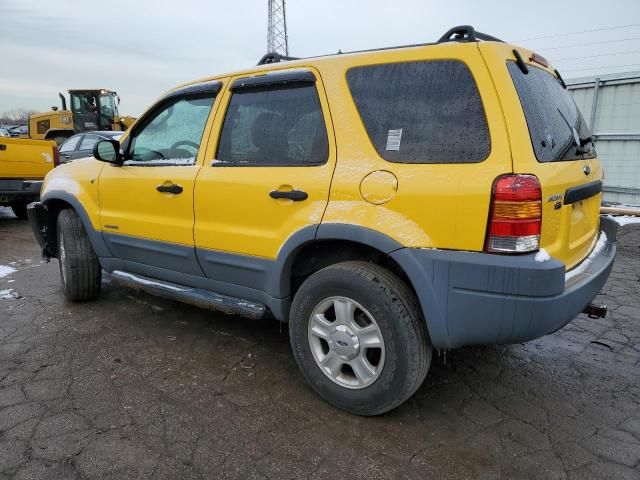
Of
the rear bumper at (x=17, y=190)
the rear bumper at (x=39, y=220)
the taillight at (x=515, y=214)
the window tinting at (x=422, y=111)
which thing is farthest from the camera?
the rear bumper at (x=17, y=190)

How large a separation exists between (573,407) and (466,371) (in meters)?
0.62

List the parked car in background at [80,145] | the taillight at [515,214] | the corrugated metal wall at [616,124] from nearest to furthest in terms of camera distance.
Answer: the taillight at [515,214] < the corrugated metal wall at [616,124] < the parked car in background at [80,145]

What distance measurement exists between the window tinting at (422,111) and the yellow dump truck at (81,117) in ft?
56.9

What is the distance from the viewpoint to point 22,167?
26.5ft

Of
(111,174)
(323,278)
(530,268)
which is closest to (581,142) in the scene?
(530,268)

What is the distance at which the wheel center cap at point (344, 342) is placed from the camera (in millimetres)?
2449

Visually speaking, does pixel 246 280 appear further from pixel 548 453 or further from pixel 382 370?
pixel 548 453

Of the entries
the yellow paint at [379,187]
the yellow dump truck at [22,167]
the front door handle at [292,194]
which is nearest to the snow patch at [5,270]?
the yellow dump truck at [22,167]

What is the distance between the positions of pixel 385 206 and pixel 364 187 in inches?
6.0

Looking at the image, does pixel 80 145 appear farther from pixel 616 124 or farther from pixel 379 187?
pixel 616 124

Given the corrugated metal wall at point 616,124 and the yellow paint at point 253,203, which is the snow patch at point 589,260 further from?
the corrugated metal wall at point 616,124

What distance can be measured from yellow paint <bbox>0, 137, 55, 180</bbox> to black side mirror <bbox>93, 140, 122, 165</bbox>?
18.5 ft

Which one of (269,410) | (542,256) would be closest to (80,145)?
(269,410)

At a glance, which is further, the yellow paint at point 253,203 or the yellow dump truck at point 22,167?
the yellow dump truck at point 22,167
